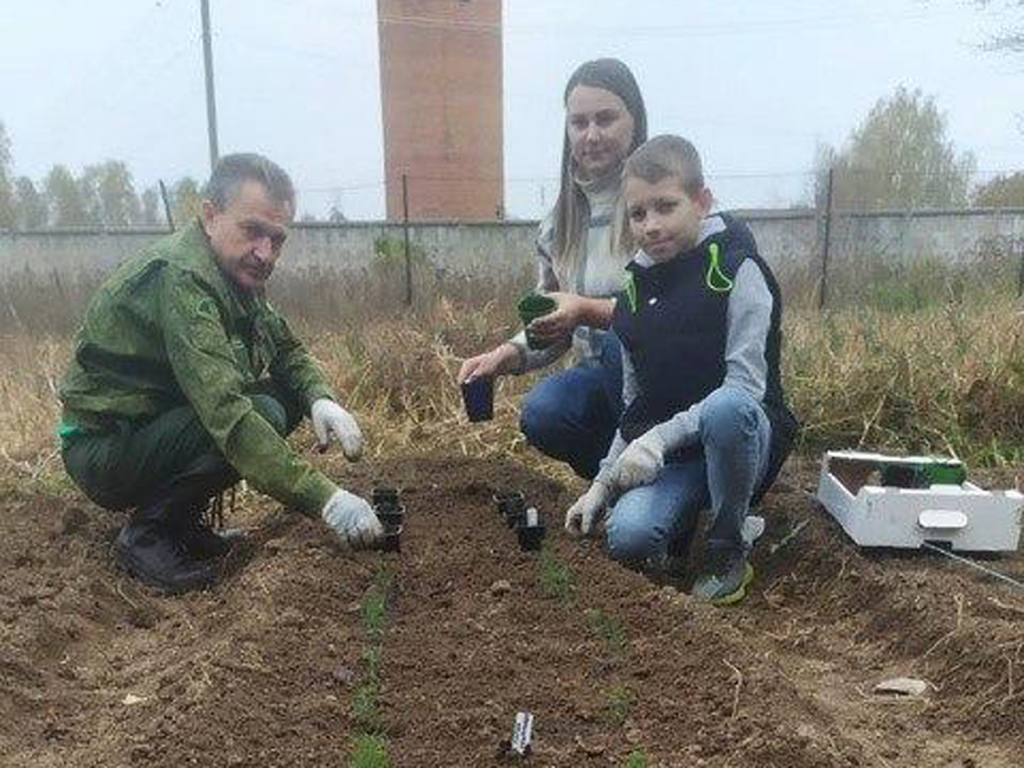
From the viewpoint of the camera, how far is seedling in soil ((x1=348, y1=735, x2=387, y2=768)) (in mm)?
1783

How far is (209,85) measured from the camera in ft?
62.3

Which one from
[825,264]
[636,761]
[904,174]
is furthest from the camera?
[904,174]

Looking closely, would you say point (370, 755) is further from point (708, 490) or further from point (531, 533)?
point (708, 490)

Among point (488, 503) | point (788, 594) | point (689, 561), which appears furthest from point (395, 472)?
point (788, 594)

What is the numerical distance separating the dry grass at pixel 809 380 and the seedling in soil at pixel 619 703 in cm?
259

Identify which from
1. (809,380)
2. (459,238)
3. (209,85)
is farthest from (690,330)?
(209,85)

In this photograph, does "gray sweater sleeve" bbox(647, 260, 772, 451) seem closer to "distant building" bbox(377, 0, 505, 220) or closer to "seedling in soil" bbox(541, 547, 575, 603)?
"seedling in soil" bbox(541, 547, 575, 603)

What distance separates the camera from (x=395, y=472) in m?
4.29

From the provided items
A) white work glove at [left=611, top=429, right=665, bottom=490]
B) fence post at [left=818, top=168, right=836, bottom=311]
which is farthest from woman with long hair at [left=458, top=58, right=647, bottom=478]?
fence post at [left=818, top=168, right=836, bottom=311]

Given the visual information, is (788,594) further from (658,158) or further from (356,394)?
(356,394)

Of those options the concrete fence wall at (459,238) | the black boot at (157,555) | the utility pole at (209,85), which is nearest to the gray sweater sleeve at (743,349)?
the black boot at (157,555)

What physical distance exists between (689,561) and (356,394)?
2.67 metres

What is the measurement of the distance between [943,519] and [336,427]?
1.96m

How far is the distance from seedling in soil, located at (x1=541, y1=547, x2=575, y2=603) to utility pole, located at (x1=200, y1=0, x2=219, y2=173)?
55.0 feet
